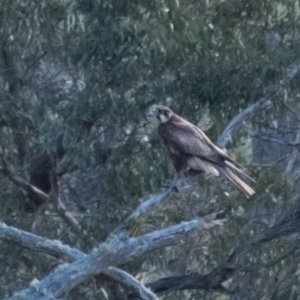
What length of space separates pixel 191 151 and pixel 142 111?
650mm

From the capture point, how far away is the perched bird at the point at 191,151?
7844mm

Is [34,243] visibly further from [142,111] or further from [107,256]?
[142,111]

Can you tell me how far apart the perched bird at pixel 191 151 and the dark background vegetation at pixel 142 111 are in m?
0.24

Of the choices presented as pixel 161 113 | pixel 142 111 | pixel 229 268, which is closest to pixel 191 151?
pixel 161 113

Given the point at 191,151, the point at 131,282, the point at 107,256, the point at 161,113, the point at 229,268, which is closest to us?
the point at 107,256

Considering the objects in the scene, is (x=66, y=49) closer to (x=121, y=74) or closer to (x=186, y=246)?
(x=121, y=74)

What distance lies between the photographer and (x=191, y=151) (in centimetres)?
811

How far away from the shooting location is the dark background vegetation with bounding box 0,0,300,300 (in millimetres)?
8305

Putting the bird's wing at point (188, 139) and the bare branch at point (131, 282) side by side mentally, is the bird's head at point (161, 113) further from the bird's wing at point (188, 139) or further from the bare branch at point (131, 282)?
the bare branch at point (131, 282)

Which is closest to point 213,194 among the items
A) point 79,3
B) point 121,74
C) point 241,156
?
point 241,156

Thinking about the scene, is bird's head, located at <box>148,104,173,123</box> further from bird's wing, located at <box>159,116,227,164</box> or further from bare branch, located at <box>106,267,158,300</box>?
bare branch, located at <box>106,267,158,300</box>

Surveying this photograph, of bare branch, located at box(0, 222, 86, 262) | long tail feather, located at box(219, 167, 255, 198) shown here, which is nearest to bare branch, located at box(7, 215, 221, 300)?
bare branch, located at box(0, 222, 86, 262)

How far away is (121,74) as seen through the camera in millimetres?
8406

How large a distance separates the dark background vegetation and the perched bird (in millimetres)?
244
